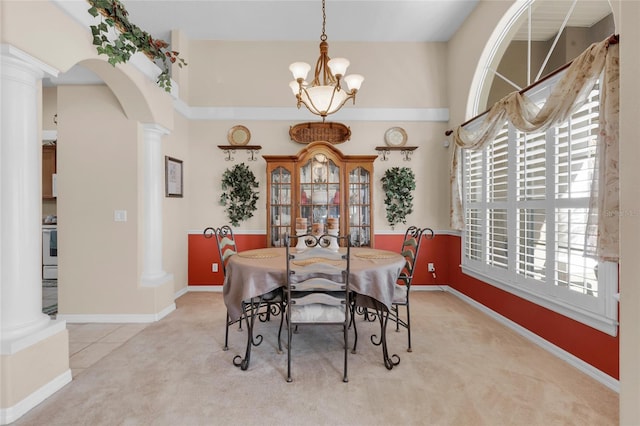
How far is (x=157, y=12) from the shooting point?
3828mm

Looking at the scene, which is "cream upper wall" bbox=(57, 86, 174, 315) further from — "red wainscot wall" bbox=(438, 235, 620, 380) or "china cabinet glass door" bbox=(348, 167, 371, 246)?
"red wainscot wall" bbox=(438, 235, 620, 380)

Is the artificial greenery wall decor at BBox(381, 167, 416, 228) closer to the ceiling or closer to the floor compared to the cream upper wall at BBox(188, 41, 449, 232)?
closer to the floor

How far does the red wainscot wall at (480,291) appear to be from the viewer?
224cm

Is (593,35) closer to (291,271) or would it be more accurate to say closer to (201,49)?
(291,271)

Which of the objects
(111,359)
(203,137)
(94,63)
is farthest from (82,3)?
(111,359)

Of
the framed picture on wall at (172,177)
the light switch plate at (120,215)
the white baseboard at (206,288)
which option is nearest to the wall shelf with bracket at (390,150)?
the framed picture on wall at (172,177)

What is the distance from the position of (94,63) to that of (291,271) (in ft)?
7.75

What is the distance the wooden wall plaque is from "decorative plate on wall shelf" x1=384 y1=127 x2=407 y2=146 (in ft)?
2.00

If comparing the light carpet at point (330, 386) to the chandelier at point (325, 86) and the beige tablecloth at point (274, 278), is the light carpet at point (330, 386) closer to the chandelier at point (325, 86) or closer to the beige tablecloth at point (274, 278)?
the beige tablecloth at point (274, 278)

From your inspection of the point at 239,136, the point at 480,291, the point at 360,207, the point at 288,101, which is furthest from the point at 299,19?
the point at 480,291

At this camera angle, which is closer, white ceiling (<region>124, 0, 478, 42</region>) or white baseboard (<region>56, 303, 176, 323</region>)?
white baseboard (<region>56, 303, 176, 323</region>)

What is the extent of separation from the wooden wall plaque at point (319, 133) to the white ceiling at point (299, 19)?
119 centimetres

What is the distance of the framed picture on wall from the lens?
3.87 m

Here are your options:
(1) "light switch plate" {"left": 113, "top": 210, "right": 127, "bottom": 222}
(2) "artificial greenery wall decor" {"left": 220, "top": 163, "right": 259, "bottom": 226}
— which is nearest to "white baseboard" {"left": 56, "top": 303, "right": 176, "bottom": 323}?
(1) "light switch plate" {"left": 113, "top": 210, "right": 127, "bottom": 222}
